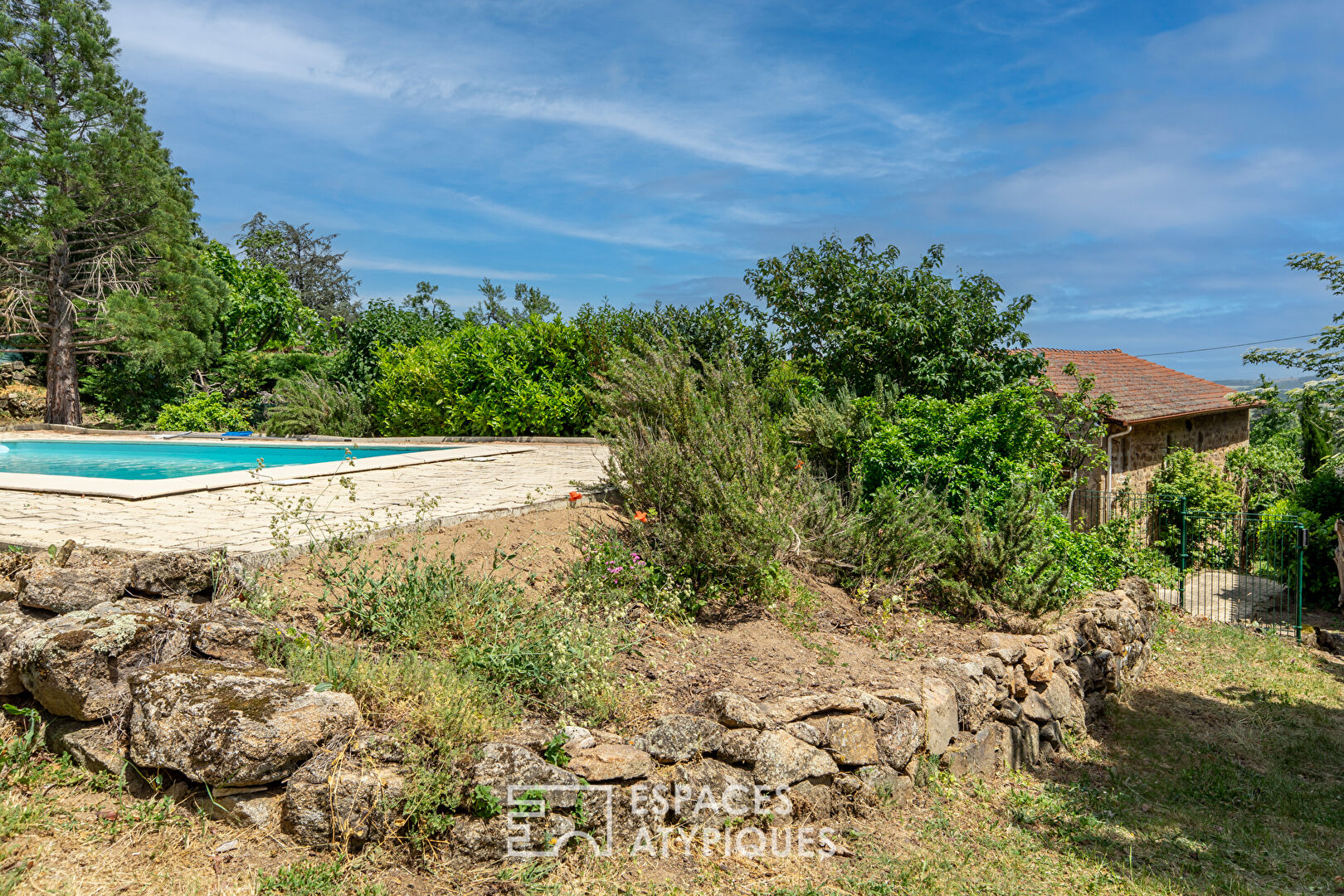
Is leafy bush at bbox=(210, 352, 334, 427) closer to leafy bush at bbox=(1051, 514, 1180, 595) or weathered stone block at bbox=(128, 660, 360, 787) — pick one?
leafy bush at bbox=(1051, 514, 1180, 595)

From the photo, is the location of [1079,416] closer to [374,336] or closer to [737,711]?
[737,711]

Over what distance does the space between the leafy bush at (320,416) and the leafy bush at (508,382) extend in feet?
7.00

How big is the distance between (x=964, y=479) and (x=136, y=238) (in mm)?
22345

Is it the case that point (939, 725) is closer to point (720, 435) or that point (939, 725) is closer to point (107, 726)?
point (720, 435)

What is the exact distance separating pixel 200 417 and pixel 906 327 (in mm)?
17255

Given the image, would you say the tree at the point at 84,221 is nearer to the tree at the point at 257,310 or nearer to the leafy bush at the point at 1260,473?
the tree at the point at 257,310

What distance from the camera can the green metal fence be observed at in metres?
11.6

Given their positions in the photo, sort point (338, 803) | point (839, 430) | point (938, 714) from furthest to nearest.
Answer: point (839, 430), point (938, 714), point (338, 803)

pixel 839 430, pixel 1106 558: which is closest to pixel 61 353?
pixel 839 430

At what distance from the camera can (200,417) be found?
1905 cm

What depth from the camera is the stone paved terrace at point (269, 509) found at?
502 centimetres

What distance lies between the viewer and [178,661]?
347 cm

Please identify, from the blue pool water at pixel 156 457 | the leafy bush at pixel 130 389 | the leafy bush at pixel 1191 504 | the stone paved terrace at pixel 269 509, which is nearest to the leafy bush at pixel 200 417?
the leafy bush at pixel 130 389

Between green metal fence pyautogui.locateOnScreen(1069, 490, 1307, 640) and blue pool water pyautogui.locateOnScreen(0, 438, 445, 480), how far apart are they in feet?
37.4
